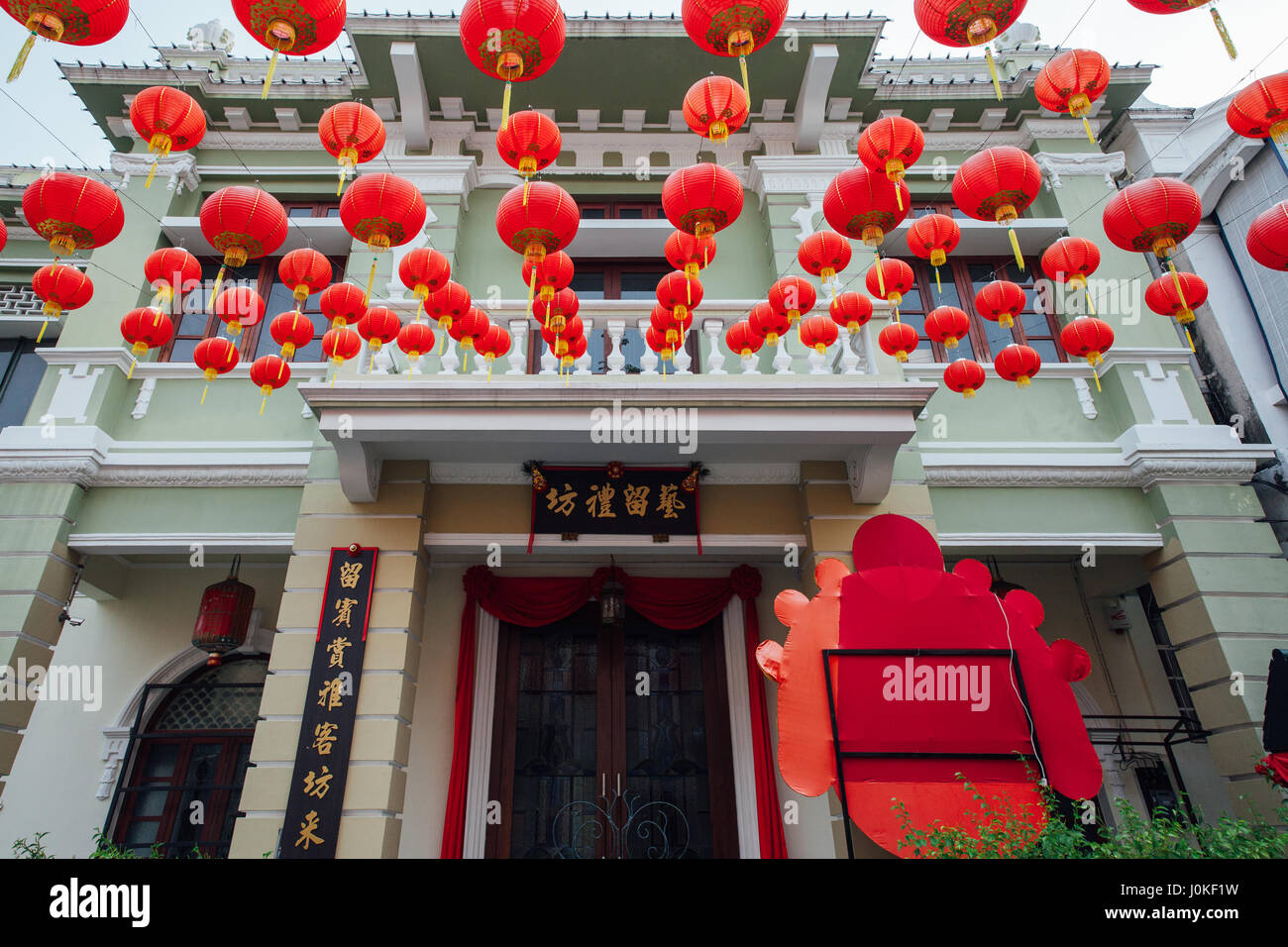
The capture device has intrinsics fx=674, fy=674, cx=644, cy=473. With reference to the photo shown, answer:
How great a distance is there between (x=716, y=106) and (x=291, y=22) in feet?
8.62

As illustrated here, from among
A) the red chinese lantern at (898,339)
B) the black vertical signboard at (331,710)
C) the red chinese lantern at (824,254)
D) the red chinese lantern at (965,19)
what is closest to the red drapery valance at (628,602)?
the black vertical signboard at (331,710)

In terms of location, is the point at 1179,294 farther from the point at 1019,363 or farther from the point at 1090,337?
the point at 1019,363

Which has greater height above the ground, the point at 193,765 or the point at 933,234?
the point at 933,234

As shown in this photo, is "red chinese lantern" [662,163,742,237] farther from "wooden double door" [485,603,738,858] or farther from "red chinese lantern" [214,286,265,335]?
"wooden double door" [485,603,738,858]

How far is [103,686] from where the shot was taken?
24.6 ft

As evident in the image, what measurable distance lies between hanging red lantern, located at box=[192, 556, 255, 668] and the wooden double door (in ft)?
8.90

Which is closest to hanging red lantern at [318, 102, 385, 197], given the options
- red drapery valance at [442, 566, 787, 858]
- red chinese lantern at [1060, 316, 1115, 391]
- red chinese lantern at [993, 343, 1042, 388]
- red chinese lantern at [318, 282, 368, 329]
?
red chinese lantern at [318, 282, 368, 329]

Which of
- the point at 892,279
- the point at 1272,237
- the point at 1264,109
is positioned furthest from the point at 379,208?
the point at 1272,237

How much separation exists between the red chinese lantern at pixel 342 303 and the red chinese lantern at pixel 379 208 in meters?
0.83

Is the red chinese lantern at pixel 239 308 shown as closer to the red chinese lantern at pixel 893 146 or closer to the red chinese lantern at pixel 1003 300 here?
the red chinese lantern at pixel 893 146

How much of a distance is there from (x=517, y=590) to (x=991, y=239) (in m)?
7.25

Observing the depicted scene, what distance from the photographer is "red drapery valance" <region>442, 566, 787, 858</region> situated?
6590 millimetres

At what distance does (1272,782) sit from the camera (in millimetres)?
5336
